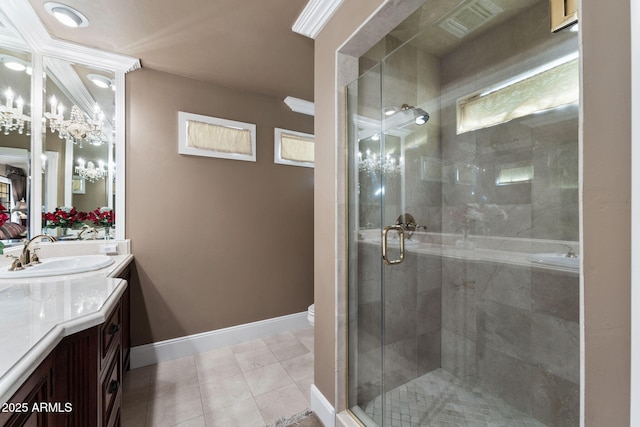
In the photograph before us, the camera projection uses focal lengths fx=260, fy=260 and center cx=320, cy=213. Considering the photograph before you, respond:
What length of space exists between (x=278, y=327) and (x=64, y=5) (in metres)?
2.93

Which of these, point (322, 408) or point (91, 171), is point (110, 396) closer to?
point (322, 408)

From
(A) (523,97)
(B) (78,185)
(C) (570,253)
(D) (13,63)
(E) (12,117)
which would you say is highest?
(D) (13,63)

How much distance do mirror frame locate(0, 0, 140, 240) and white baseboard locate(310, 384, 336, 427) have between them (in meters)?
1.91

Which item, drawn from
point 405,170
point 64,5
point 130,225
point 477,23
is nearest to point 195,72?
point 64,5

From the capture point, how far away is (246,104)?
2.61m

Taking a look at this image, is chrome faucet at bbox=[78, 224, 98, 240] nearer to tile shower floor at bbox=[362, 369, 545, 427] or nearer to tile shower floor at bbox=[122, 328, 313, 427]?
tile shower floor at bbox=[122, 328, 313, 427]

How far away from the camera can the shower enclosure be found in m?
1.51

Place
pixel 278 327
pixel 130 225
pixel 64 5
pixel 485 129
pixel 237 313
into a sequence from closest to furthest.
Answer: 1. pixel 64 5
2. pixel 485 129
3. pixel 130 225
4. pixel 237 313
5. pixel 278 327

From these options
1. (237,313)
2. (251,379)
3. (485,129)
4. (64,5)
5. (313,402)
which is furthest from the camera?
(237,313)

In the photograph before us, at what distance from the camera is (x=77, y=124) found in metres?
2.04

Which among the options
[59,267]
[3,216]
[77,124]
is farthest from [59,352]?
[77,124]

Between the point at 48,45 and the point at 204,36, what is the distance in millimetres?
1155

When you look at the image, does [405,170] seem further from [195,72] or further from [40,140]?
[40,140]

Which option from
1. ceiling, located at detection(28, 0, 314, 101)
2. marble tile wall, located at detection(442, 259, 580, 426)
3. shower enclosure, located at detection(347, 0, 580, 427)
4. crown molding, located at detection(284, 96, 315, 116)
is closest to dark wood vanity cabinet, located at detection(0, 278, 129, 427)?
shower enclosure, located at detection(347, 0, 580, 427)
